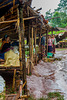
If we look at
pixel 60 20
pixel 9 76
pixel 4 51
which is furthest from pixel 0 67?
pixel 60 20

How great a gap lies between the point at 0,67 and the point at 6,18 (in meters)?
1.86

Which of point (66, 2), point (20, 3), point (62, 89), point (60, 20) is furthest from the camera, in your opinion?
point (66, 2)

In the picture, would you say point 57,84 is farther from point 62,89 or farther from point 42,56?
point 42,56

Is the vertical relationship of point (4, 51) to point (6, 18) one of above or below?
below

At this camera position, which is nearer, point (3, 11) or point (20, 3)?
point (20, 3)

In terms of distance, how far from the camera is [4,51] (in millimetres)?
4551

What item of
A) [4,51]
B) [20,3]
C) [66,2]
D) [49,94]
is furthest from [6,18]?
[66,2]

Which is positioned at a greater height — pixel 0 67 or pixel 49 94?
pixel 0 67

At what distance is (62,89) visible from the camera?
4414 mm

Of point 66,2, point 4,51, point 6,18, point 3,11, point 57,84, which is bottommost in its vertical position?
point 57,84

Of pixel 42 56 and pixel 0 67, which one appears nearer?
pixel 0 67

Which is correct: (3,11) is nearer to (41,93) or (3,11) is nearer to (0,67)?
(0,67)

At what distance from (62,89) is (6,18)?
3.63 metres

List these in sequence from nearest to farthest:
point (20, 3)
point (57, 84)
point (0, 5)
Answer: point (20, 3)
point (0, 5)
point (57, 84)
